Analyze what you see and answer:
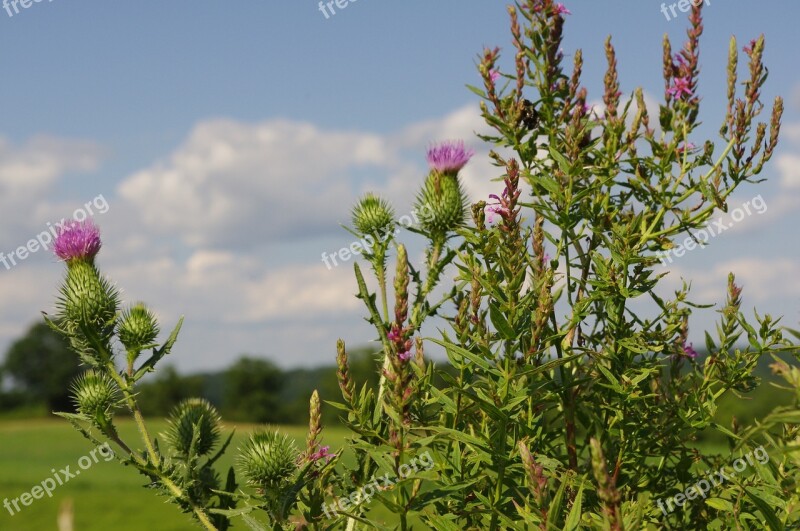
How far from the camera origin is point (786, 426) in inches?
125

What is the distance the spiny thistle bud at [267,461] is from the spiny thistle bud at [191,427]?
644mm

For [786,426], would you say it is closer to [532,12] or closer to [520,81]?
[520,81]

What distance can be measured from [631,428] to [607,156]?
1.24 meters

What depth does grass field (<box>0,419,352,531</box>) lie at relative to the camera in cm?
3212

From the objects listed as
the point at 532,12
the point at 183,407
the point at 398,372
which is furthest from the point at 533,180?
the point at 183,407

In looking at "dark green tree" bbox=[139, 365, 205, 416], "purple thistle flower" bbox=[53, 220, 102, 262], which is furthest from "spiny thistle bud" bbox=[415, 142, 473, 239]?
"dark green tree" bbox=[139, 365, 205, 416]

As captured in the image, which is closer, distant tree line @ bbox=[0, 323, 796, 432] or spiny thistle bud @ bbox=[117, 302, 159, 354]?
spiny thistle bud @ bbox=[117, 302, 159, 354]

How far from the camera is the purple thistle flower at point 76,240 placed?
4711mm

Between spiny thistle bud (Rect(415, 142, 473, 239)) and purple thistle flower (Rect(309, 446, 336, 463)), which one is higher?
spiny thistle bud (Rect(415, 142, 473, 239))

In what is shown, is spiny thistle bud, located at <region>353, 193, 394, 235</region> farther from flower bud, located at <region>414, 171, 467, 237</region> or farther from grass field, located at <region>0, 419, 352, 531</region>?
grass field, located at <region>0, 419, 352, 531</region>

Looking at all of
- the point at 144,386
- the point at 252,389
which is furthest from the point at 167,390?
the point at 252,389

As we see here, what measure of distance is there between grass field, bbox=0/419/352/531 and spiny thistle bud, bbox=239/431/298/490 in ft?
21.7

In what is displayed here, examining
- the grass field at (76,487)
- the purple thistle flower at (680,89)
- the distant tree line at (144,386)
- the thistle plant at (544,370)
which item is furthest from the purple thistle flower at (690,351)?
the distant tree line at (144,386)

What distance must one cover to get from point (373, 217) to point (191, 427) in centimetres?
161
